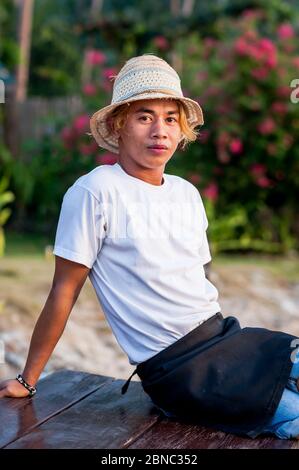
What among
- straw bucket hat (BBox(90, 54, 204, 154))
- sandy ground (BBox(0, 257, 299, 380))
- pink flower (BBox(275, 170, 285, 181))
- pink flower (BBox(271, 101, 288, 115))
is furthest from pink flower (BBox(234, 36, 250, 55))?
straw bucket hat (BBox(90, 54, 204, 154))

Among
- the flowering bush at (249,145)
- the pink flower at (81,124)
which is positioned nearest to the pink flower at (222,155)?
the flowering bush at (249,145)

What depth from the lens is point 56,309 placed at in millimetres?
2672

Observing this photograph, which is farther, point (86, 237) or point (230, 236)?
point (230, 236)

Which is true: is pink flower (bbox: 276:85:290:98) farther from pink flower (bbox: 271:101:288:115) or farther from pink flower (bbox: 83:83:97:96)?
pink flower (bbox: 83:83:97:96)

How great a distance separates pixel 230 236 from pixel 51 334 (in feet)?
24.5

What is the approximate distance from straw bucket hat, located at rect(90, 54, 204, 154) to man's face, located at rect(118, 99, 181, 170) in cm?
4

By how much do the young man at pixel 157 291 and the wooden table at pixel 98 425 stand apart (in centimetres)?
6

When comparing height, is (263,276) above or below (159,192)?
below

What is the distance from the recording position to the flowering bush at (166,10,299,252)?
382 inches

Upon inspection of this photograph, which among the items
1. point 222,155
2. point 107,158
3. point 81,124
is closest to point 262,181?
point 222,155

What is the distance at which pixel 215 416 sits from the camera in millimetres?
2541
